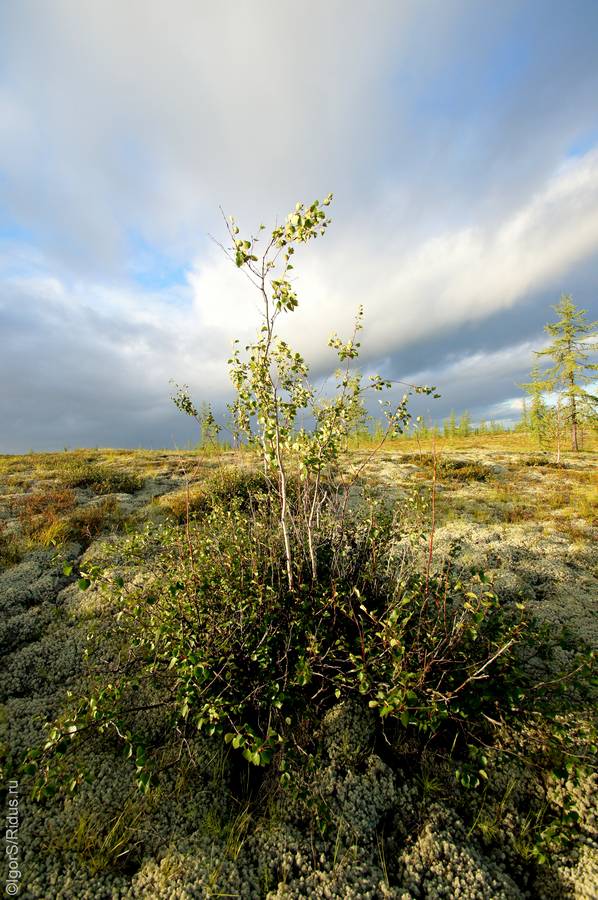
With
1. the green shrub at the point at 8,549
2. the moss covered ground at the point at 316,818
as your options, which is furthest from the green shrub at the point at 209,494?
the moss covered ground at the point at 316,818

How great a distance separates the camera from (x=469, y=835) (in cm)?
303

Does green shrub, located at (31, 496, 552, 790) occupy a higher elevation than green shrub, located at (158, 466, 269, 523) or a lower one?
lower

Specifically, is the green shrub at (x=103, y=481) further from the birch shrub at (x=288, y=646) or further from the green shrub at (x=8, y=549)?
the birch shrub at (x=288, y=646)

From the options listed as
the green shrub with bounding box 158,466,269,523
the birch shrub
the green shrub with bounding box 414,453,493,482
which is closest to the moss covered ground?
the birch shrub

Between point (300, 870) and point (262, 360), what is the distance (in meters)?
4.29

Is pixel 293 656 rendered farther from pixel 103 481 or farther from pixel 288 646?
pixel 103 481

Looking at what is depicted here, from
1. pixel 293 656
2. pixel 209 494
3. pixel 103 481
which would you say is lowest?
pixel 293 656

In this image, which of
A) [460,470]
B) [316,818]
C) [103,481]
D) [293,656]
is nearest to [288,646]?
[293,656]

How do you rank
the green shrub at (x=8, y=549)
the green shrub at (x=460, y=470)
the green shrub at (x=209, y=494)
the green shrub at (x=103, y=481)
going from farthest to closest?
the green shrub at (x=460, y=470) → the green shrub at (x=103, y=481) → the green shrub at (x=209, y=494) → the green shrub at (x=8, y=549)

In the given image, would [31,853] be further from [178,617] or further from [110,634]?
[110,634]

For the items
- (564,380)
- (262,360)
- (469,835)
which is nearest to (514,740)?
(469,835)

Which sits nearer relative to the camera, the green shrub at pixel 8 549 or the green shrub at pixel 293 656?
the green shrub at pixel 293 656

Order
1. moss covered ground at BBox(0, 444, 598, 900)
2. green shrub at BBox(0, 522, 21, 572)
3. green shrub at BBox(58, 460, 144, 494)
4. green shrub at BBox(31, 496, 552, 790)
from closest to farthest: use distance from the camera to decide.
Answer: moss covered ground at BBox(0, 444, 598, 900)
green shrub at BBox(31, 496, 552, 790)
green shrub at BBox(0, 522, 21, 572)
green shrub at BBox(58, 460, 144, 494)

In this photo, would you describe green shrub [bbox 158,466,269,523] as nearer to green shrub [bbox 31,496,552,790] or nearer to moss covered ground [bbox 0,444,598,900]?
moss covered ground [bbox 0,444,598,900]
